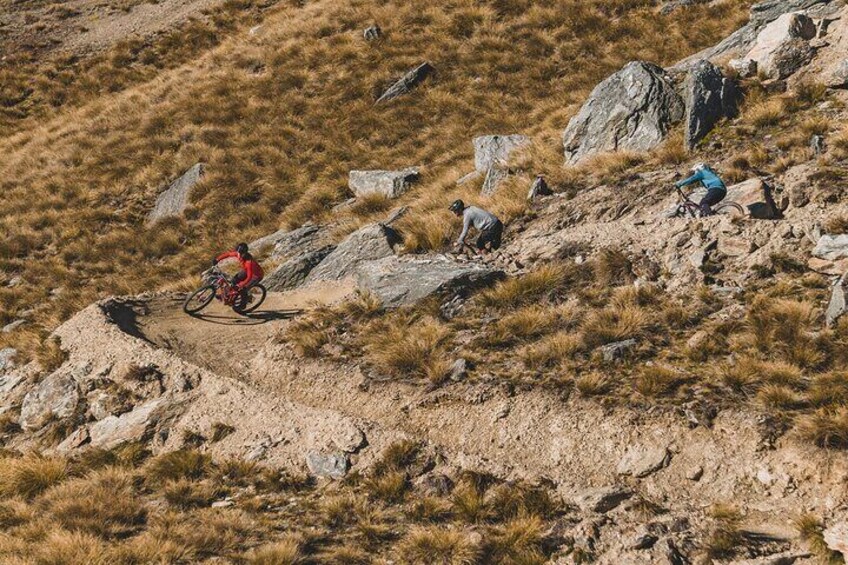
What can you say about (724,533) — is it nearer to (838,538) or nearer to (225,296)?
(838,538)

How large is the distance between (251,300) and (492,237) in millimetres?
6615

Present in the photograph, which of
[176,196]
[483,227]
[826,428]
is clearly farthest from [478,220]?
[176,196]

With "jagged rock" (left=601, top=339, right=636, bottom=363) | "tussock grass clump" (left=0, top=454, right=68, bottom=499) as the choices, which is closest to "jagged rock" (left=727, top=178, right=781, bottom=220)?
"jagged rock" (left=601, top=339, right=636, bottom=363)

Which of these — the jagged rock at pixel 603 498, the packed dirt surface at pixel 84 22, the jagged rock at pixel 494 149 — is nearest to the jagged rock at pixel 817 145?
the jagged rock at pixel 494 149

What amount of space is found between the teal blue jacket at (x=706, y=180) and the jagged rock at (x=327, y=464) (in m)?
9.42

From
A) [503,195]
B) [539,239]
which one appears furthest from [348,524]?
[503,195]

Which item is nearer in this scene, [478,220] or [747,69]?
[478,220]

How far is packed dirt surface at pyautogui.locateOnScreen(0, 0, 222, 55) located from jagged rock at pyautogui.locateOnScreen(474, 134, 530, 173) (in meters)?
26.0

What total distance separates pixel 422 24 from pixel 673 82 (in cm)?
1680

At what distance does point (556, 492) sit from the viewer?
929cm

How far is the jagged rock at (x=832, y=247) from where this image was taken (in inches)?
458

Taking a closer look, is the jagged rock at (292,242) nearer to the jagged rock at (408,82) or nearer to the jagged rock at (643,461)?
the jagged rock at (408,82)

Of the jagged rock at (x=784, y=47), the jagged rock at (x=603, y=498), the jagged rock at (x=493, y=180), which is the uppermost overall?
the jagged rock at (x=784, y=47)

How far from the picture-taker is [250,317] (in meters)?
16.6
